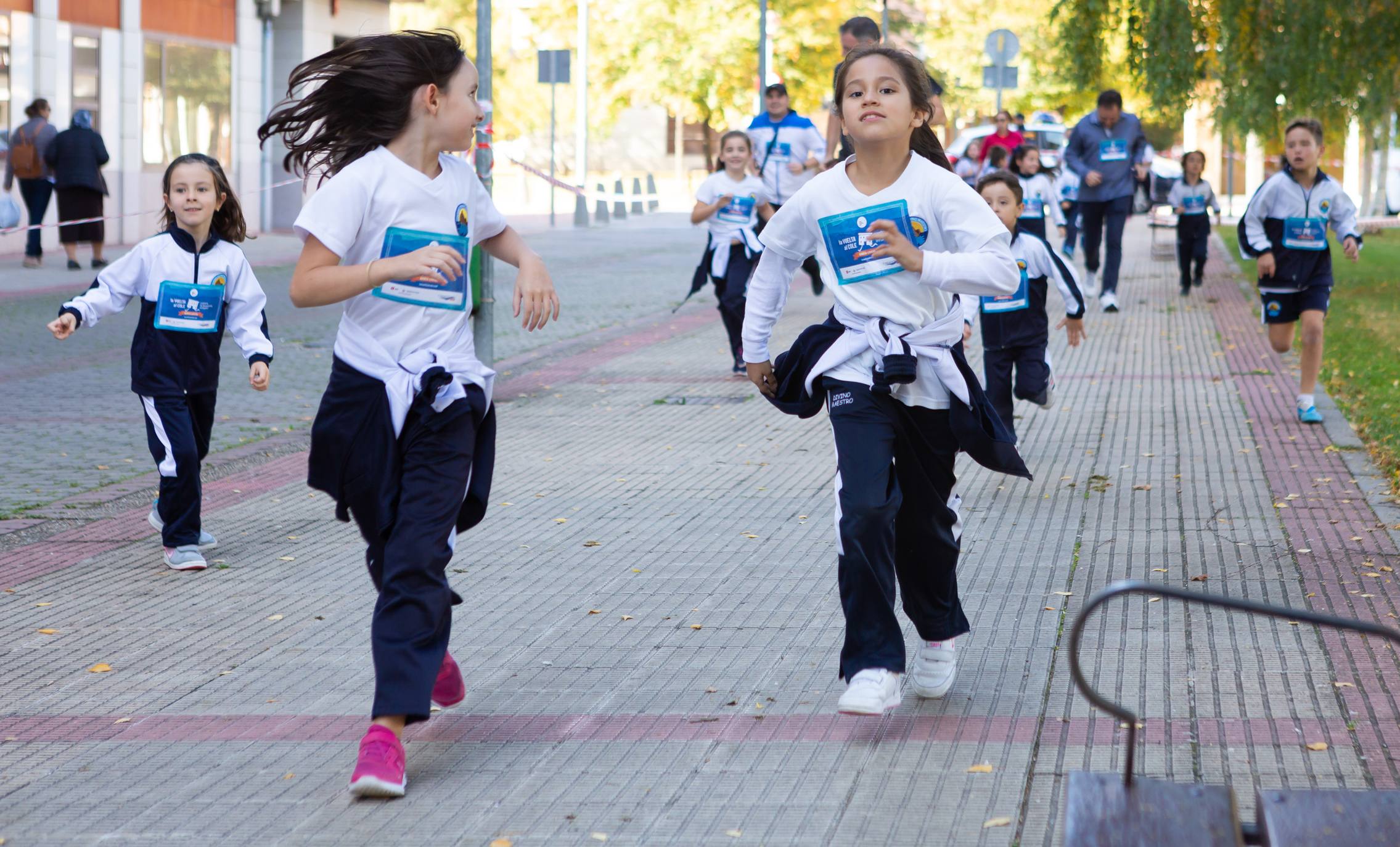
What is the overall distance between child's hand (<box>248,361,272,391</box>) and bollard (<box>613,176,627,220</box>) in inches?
1382

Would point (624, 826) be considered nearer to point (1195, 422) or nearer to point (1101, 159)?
point (1195, 422)

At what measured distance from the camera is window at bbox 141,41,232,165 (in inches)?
1043

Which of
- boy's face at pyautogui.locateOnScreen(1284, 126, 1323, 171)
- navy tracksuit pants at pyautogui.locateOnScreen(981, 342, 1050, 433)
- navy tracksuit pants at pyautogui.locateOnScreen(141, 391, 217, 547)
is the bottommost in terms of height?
navy tracksuit pants at pyautogui.locateOnScreen(141, 391, 217, 547)

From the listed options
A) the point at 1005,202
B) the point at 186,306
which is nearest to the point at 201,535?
the point at 186,306

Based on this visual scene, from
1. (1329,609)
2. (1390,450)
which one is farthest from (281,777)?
(1390,450)

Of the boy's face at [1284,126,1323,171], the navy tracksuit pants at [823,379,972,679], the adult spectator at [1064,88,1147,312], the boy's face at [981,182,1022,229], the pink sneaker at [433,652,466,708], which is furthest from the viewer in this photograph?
the adult spectator at [1064,88,1147,312]

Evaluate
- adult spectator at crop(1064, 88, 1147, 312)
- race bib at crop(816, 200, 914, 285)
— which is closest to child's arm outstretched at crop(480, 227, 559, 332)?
race bib at crop(816, 200, 914, 285)

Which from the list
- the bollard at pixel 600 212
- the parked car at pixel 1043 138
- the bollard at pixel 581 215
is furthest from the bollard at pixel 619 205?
the parked car at pixel 1043 138

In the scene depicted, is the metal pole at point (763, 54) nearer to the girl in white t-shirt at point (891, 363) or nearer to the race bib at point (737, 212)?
the race bib at point (737, 212)

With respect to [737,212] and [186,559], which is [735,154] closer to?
[737,212]

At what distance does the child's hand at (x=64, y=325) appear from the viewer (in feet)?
19.6

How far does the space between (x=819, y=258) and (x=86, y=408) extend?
23.4 feet

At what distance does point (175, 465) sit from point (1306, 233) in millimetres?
6166

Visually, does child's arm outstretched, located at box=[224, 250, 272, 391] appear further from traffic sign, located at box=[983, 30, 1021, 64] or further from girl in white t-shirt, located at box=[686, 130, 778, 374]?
traffic sign, located at box=[983, 30, 1021, 64]
